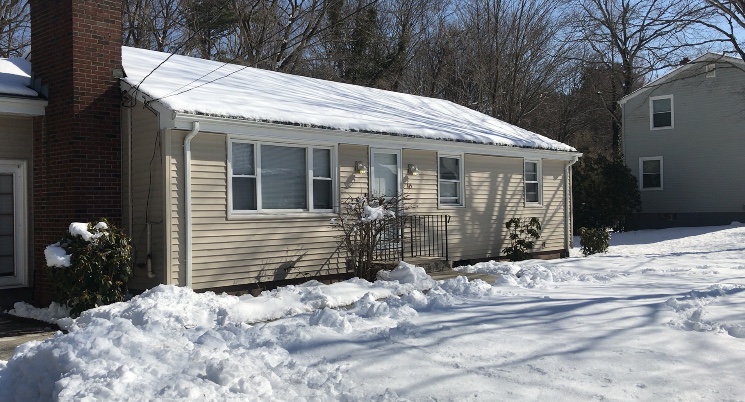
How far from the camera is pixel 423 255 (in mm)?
12859

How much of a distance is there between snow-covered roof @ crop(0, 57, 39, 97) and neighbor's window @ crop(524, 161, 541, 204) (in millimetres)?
10517

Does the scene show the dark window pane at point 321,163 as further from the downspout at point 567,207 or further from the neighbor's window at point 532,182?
the downspout at point 567,207

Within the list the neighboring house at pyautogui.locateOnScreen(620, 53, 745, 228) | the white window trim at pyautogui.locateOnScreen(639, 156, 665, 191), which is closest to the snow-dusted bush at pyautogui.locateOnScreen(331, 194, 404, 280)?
the neighboring house at pyautogui.locateOnScreen(620, 53, 745, 228)

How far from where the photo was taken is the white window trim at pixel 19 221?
972 centimetres

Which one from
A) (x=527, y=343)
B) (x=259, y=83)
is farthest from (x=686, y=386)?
(x=259, y=83)

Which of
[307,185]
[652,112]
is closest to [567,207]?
[307,185]

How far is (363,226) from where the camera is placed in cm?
1093

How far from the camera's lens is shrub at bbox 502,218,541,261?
14.6 meters

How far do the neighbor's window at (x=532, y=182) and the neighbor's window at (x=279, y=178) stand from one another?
625 centimetres

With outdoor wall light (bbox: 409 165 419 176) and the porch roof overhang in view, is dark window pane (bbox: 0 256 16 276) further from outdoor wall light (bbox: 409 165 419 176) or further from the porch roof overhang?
outdoor wall light (bbox: 409 165 419 176)

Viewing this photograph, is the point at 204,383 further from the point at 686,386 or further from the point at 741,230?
the point at 741,230

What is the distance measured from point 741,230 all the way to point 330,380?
21.9m

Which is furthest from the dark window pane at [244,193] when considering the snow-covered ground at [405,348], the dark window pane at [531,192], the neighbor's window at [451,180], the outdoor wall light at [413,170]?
the dark window pane at [531,192]

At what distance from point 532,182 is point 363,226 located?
6426 mm
